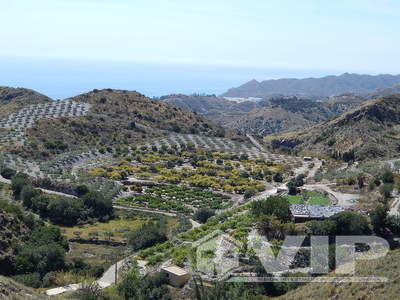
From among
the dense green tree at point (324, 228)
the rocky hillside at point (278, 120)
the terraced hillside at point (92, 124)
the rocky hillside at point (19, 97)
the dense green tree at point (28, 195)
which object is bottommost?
the rocky hillside at point (278, 120)

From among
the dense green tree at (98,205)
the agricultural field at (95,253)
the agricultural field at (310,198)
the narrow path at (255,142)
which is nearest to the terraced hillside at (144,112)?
the narrow path at (255,142)

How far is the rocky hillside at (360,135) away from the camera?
75.7 metres

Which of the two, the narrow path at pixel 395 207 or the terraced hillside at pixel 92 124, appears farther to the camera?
the terraced hillside at pixel 92 124

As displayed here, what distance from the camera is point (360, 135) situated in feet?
273

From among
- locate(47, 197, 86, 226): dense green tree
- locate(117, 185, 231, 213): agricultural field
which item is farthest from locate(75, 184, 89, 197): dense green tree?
locate(47, 197, 86, 226): dense green tree

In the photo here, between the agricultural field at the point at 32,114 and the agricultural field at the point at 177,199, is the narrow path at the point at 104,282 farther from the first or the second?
the agricultural field at the point at 32,114

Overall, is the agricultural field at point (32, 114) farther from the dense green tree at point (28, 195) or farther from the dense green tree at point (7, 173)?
the dense green tree at point (28, 195)

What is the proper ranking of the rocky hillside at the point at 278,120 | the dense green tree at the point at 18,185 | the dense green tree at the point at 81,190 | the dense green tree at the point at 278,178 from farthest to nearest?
the rocky hillside at the point at 278,120
the dense green tree at the point at 278,178
the dense green tree at the point at 81,190
the dense green tree at the point at 18,185

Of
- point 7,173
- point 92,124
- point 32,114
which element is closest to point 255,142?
point 92,124

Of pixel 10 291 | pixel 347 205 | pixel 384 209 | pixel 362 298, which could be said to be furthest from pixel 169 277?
pixel 347 205

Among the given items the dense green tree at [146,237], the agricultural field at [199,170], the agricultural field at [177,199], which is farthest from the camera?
the agricultural field at [199,170]

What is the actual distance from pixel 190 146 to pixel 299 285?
52.5 m

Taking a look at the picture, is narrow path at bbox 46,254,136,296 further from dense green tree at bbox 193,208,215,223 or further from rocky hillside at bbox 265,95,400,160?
rocky hillside at bbox 265,95,400,160

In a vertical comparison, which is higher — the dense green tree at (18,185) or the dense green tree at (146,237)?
the dense green tree at (18,185)
